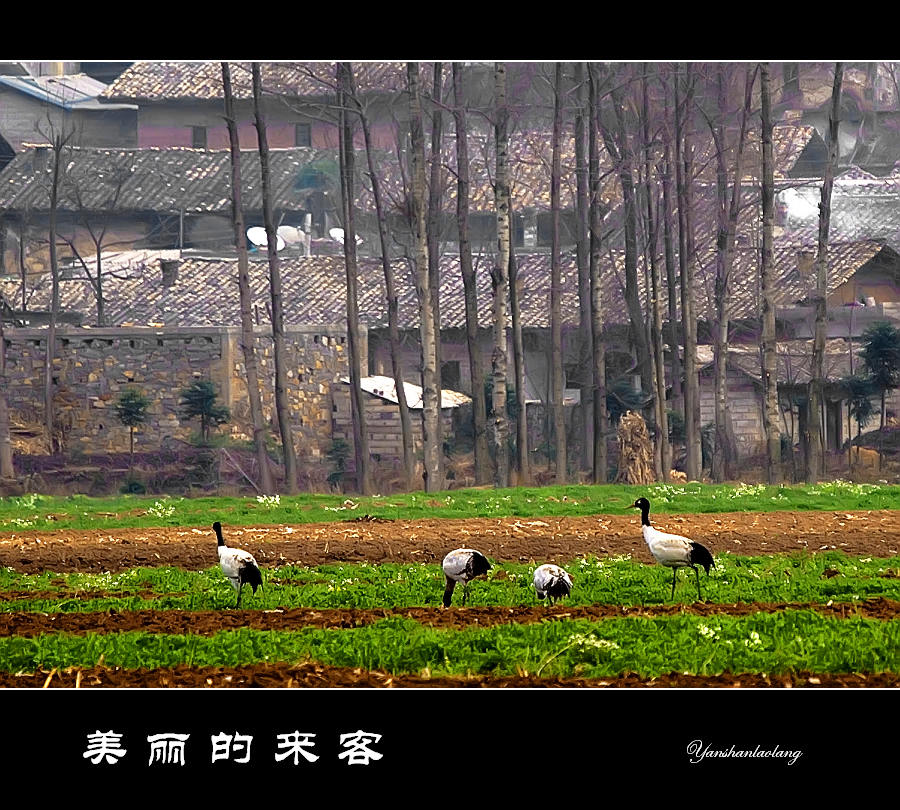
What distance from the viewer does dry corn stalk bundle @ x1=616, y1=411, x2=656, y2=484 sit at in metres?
35.4

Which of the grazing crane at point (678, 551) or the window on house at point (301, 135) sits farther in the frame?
the window on house at point (301, 135)

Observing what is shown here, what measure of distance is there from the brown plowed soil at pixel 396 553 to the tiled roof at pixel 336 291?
90.3ft

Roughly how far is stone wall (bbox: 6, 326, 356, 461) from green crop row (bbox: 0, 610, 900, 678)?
3434 cm

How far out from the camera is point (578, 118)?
140 feet

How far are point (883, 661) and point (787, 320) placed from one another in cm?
4322

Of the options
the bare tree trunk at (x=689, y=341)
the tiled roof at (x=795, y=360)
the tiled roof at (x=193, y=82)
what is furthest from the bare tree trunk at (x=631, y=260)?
the tiled roof at (x=193, y=82)

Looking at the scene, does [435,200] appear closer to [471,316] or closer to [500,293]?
[471,316]

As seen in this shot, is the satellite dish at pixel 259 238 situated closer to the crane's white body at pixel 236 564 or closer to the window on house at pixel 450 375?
the window on house at pixel 450 375

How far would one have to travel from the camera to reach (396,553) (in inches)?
740

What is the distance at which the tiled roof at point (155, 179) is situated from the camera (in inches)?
2259

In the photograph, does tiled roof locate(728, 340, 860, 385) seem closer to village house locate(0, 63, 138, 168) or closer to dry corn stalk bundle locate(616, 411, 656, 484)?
dry corn stalk bundle locate(616, 411, 656, 484)

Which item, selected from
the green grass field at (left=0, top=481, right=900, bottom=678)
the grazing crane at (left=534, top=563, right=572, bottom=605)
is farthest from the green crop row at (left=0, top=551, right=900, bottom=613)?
the grazing crane at (left=534, top=563, right=572, bottom=605)

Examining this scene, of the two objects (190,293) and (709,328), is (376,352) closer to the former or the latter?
(190,293)

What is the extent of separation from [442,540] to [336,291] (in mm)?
32927
